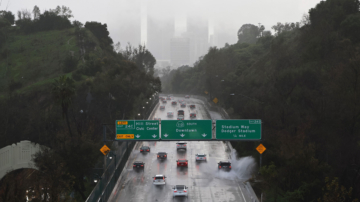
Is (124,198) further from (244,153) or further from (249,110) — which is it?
(249,110)

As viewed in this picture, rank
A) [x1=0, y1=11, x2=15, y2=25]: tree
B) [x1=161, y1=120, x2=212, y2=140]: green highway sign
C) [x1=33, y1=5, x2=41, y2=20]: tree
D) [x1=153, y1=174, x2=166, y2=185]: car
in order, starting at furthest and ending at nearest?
[x1=0, y1=11, x2=15, y2=25]: tree
[x1=33, y1=5, x2=41, y2=20]: tree
[x1=153, y1=174, x2=166, y2=185]: car
[x1=161, y1=120, x2=212, y2=140]: green highway sign

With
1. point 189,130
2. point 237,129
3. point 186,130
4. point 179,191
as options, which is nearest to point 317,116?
point 237,129

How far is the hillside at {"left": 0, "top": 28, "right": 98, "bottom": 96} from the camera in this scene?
89.7 meters

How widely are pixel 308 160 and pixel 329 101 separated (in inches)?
561

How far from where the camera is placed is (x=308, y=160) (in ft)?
99.0

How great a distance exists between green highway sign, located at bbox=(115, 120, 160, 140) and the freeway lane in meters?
5.15

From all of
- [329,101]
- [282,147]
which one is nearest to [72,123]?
[282,147]

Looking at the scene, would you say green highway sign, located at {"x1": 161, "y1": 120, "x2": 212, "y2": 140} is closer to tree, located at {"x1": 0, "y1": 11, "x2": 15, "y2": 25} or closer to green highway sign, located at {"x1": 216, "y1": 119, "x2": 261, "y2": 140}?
green highway sign, located at {"x1": 216, "y1": 119, "x2": 261, "y2": 140}

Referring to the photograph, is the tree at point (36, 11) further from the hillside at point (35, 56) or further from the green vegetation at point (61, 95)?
the hillside at point (35, 56)

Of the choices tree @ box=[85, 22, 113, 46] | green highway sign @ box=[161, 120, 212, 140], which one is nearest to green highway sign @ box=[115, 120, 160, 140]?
green highway sign @ box=[161, 120, 212, 140]

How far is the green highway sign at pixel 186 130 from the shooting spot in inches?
1305

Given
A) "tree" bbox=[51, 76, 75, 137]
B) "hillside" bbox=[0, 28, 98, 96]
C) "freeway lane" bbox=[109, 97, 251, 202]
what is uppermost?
"hillside" bbox=[0, 28, 98, 96]

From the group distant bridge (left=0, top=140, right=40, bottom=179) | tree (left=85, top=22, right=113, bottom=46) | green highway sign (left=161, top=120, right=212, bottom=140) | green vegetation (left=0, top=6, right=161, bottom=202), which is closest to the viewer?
green highway sign (left=161, top=120, right=212, bottom=140)

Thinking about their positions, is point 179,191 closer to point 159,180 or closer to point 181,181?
point 159,180
